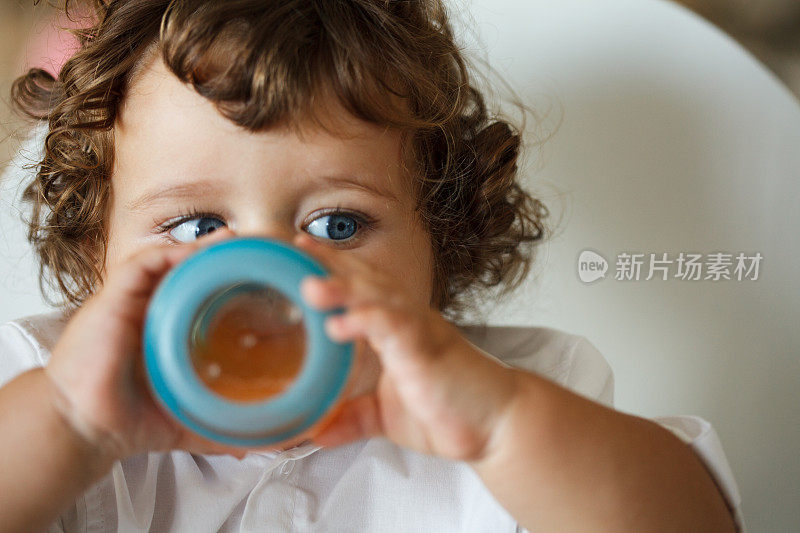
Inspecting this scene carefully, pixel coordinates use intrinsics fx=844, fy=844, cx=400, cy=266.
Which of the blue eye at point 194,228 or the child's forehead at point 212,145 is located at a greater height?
the child's forehead at point 212,145

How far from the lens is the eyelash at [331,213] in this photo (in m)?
0.60

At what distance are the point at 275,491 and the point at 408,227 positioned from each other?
0.79 feet

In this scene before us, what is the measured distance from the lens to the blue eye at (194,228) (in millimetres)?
612

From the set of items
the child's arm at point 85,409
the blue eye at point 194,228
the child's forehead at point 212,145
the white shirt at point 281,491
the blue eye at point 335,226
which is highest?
the child's forehead at point 212,145

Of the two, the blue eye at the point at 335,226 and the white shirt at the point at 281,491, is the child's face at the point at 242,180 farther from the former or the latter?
the white shirt at the point at 281,491

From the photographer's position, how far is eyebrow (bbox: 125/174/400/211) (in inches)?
23.2

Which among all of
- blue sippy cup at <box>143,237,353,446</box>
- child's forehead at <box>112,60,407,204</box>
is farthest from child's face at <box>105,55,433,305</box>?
blue sippy cup at <box>143,237,353,446</box>

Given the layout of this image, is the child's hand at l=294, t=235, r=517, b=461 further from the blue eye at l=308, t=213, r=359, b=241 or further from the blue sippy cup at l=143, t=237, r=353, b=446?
the blue eye at l=308, t=213, r=359, b=241

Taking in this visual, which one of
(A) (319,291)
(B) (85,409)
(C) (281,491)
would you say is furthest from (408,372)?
(C) (281,491)

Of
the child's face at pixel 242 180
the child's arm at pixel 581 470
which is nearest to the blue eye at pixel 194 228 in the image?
the child's face at pixel 242 180

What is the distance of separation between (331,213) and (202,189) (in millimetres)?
93

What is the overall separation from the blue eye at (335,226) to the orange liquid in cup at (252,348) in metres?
0.16

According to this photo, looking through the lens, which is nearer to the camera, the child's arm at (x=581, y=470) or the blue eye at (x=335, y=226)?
the child's arm at (x=581, y=470)

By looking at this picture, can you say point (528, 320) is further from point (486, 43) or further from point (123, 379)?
point (123, 379)
